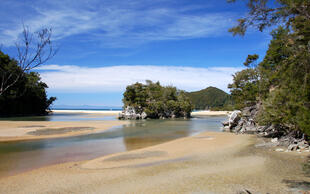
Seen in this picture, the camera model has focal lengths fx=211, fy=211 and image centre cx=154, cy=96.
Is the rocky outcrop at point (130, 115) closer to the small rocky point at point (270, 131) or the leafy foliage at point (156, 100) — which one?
the leafy foliage at point (156, 100)

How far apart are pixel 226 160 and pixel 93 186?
21.4 ft

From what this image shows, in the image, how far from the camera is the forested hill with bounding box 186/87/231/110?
137 metres

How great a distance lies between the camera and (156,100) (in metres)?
58.7

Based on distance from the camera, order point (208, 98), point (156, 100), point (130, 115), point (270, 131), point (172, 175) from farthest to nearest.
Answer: point (208, 98)
point (156, 100)
point (130, 115)
point (270, 131)
point (172, 175)

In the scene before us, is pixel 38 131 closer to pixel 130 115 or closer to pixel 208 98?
pixel 130 115

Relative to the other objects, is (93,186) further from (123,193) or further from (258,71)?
(258,71)

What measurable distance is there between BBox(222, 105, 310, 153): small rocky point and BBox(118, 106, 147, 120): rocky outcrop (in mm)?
29135

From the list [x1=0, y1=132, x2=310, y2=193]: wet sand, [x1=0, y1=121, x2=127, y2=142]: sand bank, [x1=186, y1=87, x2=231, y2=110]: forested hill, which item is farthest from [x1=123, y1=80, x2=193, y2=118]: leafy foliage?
[x1=186, y1=87, x2=231, y2=110]: forested hill

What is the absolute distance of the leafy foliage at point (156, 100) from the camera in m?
55.4

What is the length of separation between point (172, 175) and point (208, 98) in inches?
5847

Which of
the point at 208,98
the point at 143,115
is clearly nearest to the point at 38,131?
the point at 143,115

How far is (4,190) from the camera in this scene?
6848 mm

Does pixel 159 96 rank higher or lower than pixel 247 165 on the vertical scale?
higher

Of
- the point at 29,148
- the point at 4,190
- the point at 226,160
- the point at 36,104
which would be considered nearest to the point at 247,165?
the point at 226,160
